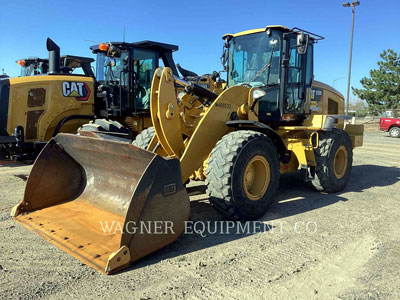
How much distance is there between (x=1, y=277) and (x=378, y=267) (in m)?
3.48

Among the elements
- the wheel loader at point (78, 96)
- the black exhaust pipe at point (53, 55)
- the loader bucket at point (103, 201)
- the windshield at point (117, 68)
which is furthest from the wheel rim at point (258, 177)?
the black exhaust pipe at point (53, 55)

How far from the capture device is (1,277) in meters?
2.94

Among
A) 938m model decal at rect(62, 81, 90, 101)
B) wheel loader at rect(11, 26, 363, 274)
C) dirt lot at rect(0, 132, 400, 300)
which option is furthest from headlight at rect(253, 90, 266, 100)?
938m model decal at rect(62, 81, 90, 101)

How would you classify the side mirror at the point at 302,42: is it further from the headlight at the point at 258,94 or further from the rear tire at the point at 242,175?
the rear tire at the point at 242,175

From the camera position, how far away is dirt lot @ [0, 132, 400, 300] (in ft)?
9.11

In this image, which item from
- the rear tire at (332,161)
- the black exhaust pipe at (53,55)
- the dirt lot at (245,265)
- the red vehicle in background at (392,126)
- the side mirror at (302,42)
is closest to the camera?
the dirt lot at (245,265)

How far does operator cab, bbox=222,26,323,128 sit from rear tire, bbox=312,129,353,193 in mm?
701

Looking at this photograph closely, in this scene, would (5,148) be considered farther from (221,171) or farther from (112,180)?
(221,171)

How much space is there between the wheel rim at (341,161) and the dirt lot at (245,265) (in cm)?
167

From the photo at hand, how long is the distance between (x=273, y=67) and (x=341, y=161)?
243 centimetres

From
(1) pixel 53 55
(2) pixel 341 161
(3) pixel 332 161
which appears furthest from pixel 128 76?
(2) pixel 341 161

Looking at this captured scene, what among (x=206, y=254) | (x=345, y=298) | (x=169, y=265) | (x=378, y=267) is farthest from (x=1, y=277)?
(x=378, y=267)

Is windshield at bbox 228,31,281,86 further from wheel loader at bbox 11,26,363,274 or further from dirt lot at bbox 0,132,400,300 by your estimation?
dirt lot at bbox 0,132,400,300

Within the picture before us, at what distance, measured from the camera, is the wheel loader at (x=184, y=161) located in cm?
333
